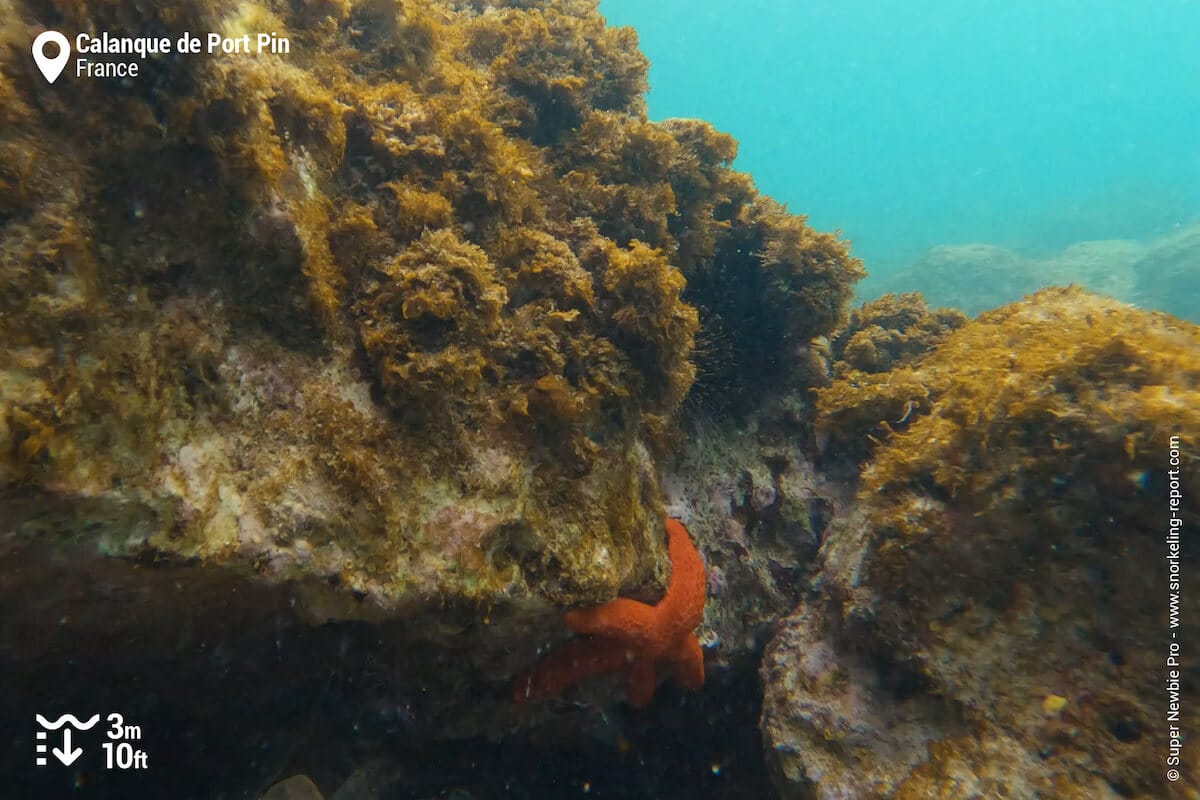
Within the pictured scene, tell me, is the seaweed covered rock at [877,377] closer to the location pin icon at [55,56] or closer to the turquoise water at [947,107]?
the location pin icon at [55,56]

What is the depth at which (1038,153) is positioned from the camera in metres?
108

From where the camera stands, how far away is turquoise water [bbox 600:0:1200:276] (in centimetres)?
6325

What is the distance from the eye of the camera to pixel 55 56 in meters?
2.48

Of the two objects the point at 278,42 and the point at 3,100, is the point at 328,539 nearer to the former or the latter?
the point at 3,100

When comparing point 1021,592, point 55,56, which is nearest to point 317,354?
point 55,56

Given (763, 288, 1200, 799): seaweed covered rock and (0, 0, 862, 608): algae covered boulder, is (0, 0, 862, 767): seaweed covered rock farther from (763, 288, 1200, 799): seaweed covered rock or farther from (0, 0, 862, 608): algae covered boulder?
(763, 288, 1200, 799): seaweed covered rock

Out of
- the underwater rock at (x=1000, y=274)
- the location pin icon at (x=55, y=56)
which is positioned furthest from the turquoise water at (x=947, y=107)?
the location pin icon at (x=55, y=56)

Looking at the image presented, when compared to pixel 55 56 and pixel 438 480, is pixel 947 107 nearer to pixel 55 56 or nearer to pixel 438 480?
pixel 438 480

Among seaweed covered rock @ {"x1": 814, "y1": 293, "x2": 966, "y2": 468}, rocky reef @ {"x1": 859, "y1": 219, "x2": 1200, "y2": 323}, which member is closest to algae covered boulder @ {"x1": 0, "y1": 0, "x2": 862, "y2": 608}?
seaweed covered rock @ {"x1": 814, "y1": 293, "x2": 966, "y2": 468}

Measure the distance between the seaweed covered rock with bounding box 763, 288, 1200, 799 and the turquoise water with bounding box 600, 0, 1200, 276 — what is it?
4493 cm

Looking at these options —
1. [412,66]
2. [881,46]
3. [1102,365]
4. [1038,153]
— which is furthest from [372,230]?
[881,46]

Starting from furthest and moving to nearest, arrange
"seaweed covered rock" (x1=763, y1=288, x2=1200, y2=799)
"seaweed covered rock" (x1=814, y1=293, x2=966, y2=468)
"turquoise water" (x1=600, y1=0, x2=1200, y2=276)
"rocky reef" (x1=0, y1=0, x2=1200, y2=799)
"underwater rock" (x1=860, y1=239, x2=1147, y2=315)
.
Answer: "turquoise water" (x1=600, y1=0, x2=1200, y2=276) < "underwater rock" (x1=860, y1=239, x2=1147, y2=315) < "seaweed covered rock" (x1=814, y1=293, x2=966, y2=468) < "seaweed covered rock" (x1=763, y1=288, x2=1200, y2=799) < "rocky reef" (x1=0, y1=0, x2=1200, y2=799)

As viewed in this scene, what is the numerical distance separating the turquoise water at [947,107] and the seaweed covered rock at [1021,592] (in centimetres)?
4493

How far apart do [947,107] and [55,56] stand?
21270 cm
